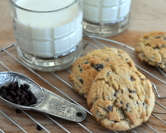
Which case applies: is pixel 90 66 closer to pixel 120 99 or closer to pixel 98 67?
pixel 98 67

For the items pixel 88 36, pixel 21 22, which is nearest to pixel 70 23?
pixel 21 22

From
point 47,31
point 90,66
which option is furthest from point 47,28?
point 90,66

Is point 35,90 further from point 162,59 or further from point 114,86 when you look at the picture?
point 162,59

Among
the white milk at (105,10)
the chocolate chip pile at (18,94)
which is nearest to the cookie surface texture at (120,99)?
the chocolate chip pile at (18,94)

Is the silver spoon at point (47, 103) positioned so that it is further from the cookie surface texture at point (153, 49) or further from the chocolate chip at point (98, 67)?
the cookie surface texture at point (153, 49)

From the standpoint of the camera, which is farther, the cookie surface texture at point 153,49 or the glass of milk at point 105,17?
the glass of milk at point 105,17

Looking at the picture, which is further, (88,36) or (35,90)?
(88,36)

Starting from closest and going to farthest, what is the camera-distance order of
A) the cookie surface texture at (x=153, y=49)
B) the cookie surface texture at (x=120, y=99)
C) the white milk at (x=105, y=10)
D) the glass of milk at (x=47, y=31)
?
1. the cookie surface texture at (x=120, y=99)
2. the glass of milk at (x=47, y=31)
3. the cookie surface texture at (x=153, y=49)
4. the white milk at (x=105, y=10)
